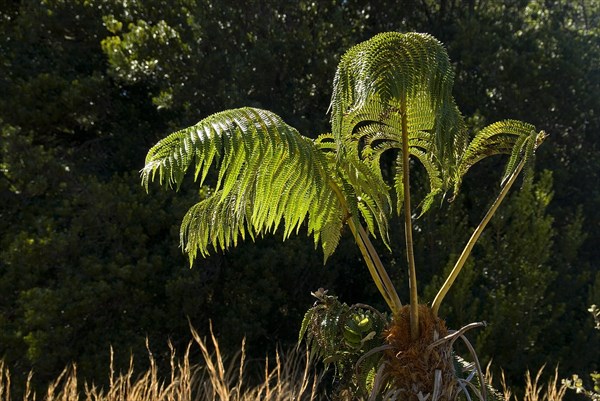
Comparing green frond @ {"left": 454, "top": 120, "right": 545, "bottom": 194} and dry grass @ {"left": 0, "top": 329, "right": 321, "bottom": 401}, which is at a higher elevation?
green frond @ {"left": 454, "top": 120, "right": 545, "bottom": 194}

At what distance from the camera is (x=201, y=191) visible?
22.3ft

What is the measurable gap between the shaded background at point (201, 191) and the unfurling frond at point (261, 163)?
11.0 ft

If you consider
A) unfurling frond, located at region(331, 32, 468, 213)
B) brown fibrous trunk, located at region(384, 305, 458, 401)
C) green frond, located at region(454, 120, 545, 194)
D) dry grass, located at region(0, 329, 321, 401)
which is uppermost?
unfurling frond, located at region(331, 32, 468, 213)

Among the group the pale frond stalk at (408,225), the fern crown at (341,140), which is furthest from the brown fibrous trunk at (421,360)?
the fern crown at (341,140)

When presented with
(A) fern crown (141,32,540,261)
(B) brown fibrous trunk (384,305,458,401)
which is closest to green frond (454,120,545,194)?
(A) fern crown (141,32,540,261)

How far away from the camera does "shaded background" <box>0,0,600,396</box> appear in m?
6.93

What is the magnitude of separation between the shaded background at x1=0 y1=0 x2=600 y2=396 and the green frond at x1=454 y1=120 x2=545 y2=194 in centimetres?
288

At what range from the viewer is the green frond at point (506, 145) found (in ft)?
11.6

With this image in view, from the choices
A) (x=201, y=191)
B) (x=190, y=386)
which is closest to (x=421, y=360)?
(x=190, y=386)

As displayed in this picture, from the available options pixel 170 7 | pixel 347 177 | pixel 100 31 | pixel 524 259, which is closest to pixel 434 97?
pixel 347 177

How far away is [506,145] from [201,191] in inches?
137

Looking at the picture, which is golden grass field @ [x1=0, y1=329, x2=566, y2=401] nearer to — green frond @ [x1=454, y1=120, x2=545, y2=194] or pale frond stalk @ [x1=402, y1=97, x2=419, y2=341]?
pale frond stalk @ [x1=402, y1=97, x2=419, y2=341]

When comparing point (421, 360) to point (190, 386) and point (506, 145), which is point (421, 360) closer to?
point (506, 145)

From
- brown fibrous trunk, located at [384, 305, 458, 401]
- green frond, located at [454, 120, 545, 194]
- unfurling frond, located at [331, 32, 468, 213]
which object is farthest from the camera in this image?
green frond, located at [454, 120, 545, 194]
